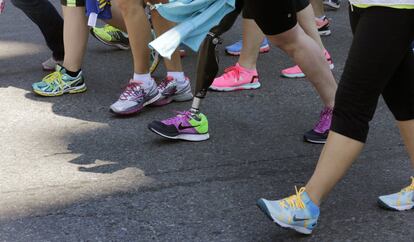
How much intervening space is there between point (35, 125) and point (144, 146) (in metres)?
0.85

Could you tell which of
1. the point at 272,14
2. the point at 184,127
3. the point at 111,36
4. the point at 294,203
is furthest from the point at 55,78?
the point at 294,203

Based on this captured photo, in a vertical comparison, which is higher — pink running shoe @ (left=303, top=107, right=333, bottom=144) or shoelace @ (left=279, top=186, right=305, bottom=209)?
shoelace @ (left=279, top=186, right=305, bottom=209)

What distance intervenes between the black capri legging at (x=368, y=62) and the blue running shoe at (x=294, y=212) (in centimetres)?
32

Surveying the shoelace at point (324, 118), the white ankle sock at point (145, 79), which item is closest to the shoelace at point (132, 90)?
the white ankle sock at point (145, 79)

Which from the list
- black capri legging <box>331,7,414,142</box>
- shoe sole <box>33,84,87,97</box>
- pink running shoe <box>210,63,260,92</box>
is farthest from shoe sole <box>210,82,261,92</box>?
black capri legging <box>331,7,414,142</box>

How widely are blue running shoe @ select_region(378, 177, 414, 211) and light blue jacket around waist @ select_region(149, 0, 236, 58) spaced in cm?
112

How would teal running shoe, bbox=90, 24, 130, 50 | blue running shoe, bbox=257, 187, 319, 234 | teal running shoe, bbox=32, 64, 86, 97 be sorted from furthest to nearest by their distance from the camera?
teal running shoe, bbox=90, 24, 130, 50 < teal running shoe, bbox=32, 64, 86, 97 < blue running shoe, bbox=257, 187, 319, 234

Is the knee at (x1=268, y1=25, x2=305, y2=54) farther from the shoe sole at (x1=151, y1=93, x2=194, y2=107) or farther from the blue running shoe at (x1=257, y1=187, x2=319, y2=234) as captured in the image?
the shoe sole at (x1=151, y1=93, x2=194, y2=107)

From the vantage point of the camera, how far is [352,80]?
2.83m

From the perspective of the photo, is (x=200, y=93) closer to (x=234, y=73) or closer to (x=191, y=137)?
(x=191, y=137)

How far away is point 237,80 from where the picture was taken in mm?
5098

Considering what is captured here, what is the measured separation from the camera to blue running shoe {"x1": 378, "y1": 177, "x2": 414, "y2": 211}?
3205mm

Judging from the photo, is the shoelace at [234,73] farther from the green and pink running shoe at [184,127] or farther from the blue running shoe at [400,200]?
the blue running shoe at [400,200]

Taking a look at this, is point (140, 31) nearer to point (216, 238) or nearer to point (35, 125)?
point (35, 125)
